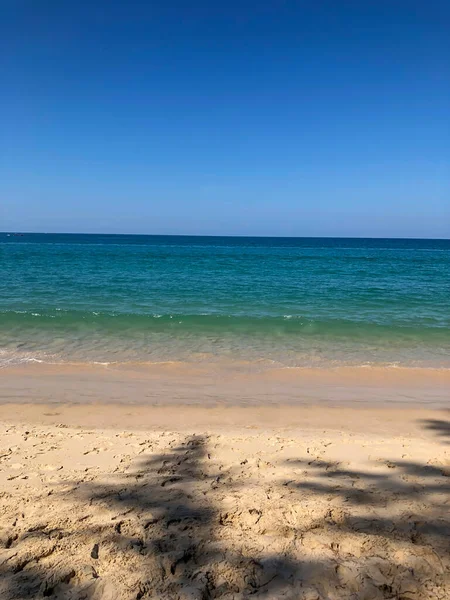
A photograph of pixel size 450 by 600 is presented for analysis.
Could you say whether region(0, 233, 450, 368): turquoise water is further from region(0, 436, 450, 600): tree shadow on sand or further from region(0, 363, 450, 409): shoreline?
region(0, 436, 450, 600): tree shadow on sand

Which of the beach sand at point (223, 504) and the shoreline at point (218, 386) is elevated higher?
the beach sand at point (223, 504)

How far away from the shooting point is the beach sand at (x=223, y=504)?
247 centimetres

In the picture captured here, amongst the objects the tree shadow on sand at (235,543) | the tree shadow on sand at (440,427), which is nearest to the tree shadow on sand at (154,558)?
the tree shadow on sand at (235,543)

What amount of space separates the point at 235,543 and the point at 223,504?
51 centimetres

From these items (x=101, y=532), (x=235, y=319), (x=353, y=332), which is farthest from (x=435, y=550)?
(x=235, y=319)

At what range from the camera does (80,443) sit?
4734 millimetres

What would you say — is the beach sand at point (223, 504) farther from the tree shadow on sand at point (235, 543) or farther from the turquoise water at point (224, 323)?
the turquoise water at point (224, 323)

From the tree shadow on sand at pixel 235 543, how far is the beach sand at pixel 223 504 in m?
0.01

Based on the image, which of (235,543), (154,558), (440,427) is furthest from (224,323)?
(154,558)

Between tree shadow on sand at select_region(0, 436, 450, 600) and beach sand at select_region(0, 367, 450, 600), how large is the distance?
0.01 m

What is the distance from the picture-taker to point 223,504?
130 inches

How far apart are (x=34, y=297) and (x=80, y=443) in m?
13.1

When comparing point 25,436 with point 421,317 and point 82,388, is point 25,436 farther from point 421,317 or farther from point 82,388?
point 421,317

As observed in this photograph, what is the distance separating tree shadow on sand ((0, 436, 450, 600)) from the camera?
241 centimetres
